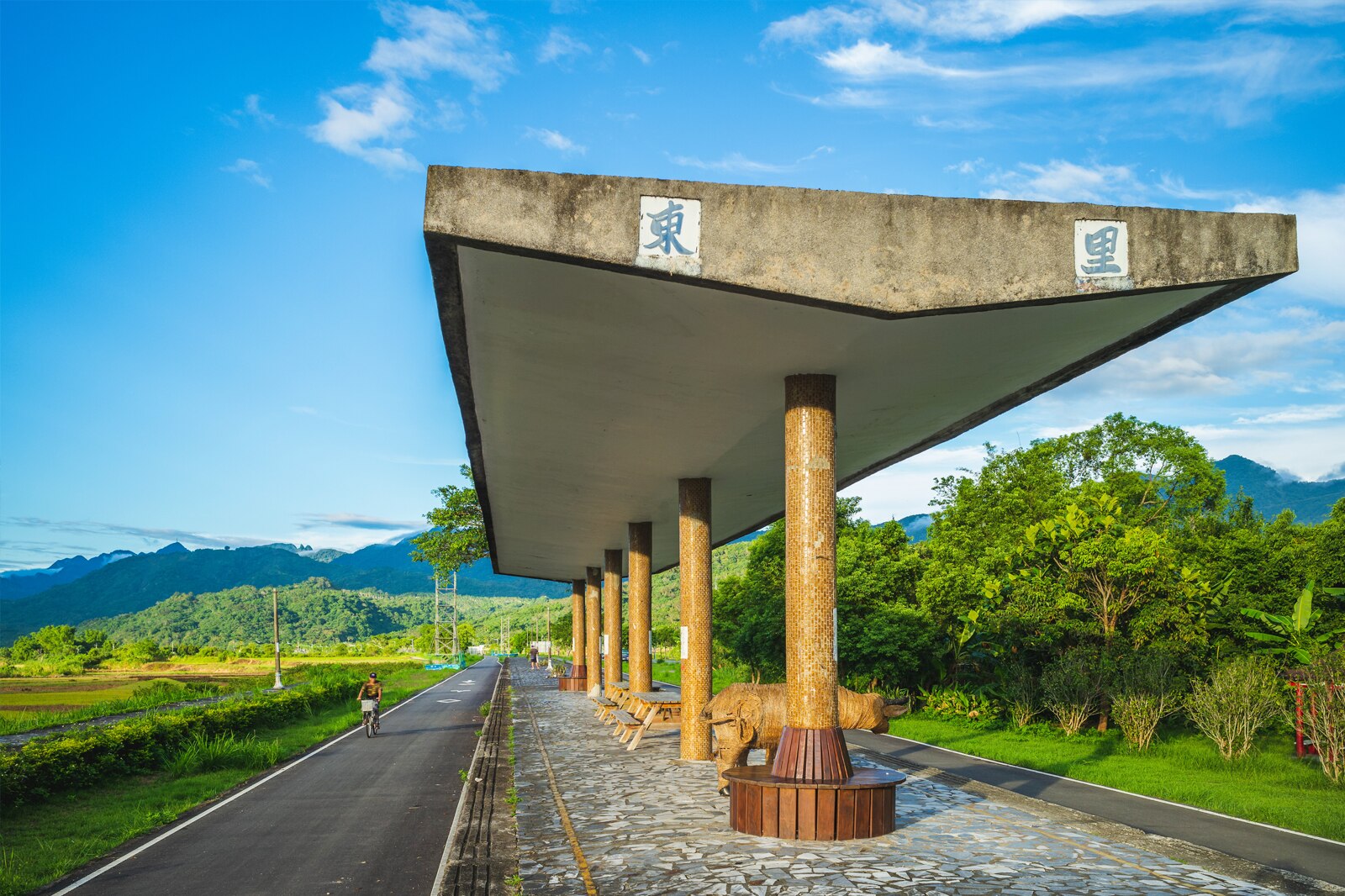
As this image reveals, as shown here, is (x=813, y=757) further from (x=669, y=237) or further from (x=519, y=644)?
(x=519, y=644)

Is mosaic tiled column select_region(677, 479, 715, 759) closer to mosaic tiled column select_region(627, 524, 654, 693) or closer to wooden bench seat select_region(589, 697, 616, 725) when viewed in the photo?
→ mosaic tiled column select_region(627, 524, 654, 693)

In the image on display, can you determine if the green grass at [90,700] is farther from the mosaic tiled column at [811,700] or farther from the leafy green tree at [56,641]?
the leafy green tree at [56,641]

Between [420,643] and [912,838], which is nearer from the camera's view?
[912,838]

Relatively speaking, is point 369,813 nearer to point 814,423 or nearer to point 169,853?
point 169,853

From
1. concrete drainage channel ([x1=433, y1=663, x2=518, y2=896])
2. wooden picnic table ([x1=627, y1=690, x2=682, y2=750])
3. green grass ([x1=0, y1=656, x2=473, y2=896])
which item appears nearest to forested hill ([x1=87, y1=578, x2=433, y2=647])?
green grass ([x1=0, y1=656, x2=473, y2=896])

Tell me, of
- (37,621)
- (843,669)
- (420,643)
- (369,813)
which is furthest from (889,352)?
(37,621)

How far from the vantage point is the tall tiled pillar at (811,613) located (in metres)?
8.70

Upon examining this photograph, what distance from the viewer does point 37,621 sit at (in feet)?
618

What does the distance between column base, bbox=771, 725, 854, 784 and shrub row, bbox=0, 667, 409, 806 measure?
1012 centimetres

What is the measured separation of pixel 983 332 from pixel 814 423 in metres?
1.77

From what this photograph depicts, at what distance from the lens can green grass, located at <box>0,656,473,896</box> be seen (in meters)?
8.95

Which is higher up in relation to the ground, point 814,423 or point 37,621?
point 814,423

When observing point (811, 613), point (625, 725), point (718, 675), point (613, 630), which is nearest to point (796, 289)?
point (811, 613)

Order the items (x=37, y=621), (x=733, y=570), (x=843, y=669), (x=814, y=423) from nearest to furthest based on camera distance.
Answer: (x=814, y=423) < (x=843, y=669) < (x=733, y=570) < (x=37, y=621)
